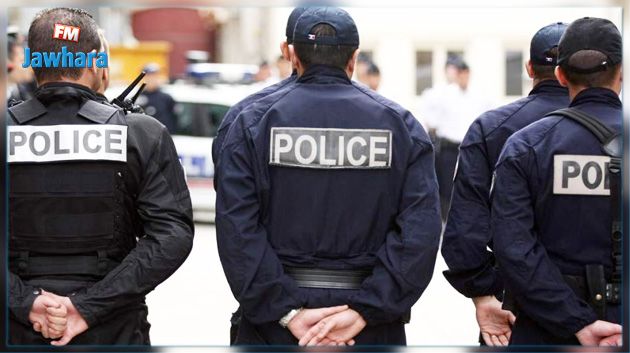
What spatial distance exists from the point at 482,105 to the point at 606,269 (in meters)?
10.3

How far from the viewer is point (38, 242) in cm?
404

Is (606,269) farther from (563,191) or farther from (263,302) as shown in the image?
(263,302)

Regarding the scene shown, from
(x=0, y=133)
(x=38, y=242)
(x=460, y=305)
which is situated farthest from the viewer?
(x=460, y=305)

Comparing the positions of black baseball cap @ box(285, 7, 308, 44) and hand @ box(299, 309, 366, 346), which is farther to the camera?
black baseball cap @ box(285, 7, 308, 44)

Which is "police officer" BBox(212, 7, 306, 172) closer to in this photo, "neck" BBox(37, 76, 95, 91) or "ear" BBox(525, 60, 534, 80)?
"neck" BBox(37, 76, 95, 91)

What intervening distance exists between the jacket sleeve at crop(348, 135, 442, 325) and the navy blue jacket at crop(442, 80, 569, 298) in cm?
65

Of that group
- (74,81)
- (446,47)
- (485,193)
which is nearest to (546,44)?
(485,193)

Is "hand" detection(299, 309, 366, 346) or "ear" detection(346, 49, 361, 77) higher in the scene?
"ear" detection(346, 49, 361, 77)

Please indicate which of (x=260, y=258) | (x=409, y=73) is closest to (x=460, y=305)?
(x=260, y=258)

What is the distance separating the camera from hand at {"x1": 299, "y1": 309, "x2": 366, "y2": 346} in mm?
3930

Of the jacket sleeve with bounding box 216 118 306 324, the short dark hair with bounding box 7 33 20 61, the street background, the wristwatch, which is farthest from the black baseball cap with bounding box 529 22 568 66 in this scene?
the short dark hair with bounding box 7 33 20 61

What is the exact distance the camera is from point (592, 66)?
4066 mm

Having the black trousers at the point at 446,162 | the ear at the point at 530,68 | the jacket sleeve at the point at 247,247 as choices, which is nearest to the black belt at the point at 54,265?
the jacket sleeve at the point at 247,247

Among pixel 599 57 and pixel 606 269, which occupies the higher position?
pixel 599 57
